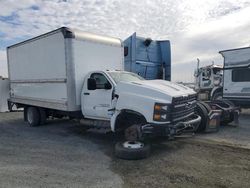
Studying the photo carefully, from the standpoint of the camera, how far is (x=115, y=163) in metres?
5.98

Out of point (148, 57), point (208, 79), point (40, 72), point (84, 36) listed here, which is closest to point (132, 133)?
point (84, 36)

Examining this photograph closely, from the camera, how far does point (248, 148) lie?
23.5 feet

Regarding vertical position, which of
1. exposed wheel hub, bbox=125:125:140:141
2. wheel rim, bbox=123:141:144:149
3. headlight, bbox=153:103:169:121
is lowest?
wheel rim, bbox=123:141:144:149

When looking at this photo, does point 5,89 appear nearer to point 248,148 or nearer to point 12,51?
point 12,51

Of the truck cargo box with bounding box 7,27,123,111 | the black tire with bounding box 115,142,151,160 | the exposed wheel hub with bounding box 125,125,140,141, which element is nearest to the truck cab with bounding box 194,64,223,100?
the truck cargo box with bounding box 7,27,123,111

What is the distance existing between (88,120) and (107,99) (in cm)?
110

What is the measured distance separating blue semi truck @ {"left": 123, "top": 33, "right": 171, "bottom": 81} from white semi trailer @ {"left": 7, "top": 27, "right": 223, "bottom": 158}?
5.80ft

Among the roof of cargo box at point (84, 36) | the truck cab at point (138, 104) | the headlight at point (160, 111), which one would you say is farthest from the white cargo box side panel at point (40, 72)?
the headlight at point (160, 111)

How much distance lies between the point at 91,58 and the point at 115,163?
4.04 meters

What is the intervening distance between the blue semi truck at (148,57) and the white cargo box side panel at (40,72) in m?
3.60

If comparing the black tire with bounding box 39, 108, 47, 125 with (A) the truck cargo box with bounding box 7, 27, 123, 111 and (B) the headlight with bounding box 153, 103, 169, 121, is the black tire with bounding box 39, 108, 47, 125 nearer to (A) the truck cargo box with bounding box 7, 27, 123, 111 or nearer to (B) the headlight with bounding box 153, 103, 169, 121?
(A) the truck cargo box with bounding box 7, 27, 123, 111

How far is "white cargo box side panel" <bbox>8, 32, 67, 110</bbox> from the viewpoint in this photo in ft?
28.8

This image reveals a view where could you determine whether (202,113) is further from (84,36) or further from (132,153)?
(84,36)

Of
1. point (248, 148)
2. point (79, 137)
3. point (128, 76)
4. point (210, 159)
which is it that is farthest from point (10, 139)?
point (248, 148)
